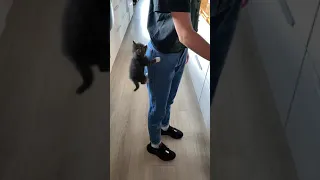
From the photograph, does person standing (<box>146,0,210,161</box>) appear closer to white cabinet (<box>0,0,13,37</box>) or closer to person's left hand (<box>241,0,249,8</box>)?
person's left hand (<box>241,0,249,8</box>)

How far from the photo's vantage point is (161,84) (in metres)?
0.79

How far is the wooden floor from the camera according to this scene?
58 centimetres

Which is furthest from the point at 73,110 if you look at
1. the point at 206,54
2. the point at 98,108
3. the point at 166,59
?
the point at 166,59

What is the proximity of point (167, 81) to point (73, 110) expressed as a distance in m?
Result: 0.40

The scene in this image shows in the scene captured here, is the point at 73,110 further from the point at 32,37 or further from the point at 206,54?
the point at 206,54

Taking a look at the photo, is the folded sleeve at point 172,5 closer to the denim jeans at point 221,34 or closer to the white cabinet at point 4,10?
the denim jeans at point 221,34

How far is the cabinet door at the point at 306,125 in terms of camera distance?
0.31 metres

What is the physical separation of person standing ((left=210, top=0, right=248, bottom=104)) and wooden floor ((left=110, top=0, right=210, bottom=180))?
0.19 meters

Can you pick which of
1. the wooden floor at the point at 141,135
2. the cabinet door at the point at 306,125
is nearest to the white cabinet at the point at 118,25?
the wooden floor at the point at 141,135

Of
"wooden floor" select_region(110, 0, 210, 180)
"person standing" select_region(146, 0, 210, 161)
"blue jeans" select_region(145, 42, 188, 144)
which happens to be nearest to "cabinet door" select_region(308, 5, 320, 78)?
"person standing" select_region(146, 0, 210, 161)

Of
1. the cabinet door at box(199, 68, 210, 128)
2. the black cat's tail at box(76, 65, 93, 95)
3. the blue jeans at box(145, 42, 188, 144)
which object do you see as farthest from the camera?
the blue jeans at box(145, 42, 188, 144)

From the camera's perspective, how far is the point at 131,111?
788 mm

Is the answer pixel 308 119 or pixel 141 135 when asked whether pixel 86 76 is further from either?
pixel 141 135

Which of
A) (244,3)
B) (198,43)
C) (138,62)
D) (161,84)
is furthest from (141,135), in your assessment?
(244,3)
